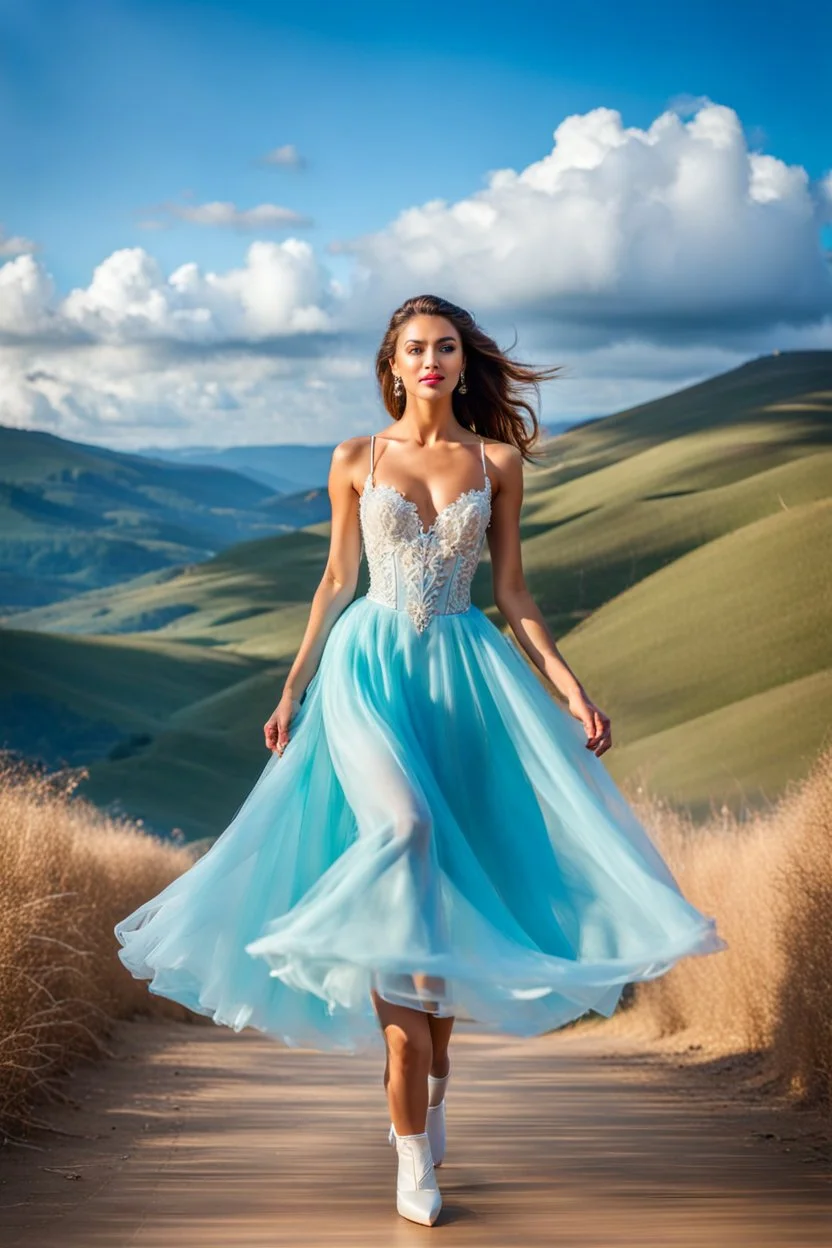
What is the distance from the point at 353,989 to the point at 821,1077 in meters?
3.51

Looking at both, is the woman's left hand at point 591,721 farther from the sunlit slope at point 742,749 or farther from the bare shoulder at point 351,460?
the sunlit slope at point 742,749

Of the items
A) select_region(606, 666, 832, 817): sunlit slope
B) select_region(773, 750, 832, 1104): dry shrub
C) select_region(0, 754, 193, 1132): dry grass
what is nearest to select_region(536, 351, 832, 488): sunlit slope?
select_region(606, 666, 832, 817): sunlit slope

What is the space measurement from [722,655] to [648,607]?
7264 millimetres

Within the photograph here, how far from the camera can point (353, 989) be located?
4277 mm

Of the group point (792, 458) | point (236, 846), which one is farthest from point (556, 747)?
point (792, 458)

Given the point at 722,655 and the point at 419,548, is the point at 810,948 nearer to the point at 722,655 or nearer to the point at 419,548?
the point at 419,548

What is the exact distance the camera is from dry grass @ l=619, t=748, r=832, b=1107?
7070mm

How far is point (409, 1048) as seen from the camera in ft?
14.6

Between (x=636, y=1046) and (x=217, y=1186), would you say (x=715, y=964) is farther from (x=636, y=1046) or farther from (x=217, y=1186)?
(x=217, y=1186)

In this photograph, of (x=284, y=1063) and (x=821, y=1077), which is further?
(x=284, y=1063)

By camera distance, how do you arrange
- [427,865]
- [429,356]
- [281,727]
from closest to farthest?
[427,865] < [281,727] < [429,356]

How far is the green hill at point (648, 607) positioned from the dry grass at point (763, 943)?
1.16 m

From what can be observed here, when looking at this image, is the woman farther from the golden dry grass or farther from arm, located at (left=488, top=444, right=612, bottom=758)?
the golden dry grass

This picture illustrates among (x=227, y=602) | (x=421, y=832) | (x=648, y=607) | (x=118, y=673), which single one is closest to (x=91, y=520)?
(x=227, y=602)
